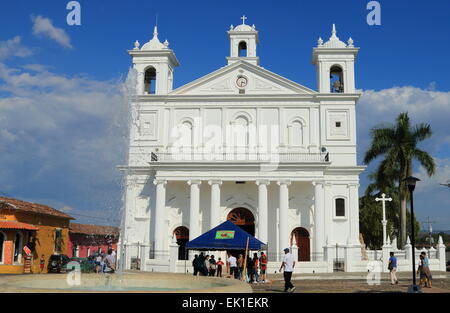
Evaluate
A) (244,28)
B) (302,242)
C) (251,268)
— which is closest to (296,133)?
(302,242)

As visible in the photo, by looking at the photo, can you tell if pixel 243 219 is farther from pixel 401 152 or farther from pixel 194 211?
pixel 401 152

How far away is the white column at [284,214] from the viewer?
33688 mm

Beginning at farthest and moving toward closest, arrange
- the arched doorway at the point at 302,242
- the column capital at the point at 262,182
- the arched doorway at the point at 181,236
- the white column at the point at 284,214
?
the arched doorway at the point at 181,236 < the arched doorway at the point at 302,242 < the column capital at the point at 262,182 < the white column at the point at 284,214

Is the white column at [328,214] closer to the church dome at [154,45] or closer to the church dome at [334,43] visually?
the church dome at [334,43]

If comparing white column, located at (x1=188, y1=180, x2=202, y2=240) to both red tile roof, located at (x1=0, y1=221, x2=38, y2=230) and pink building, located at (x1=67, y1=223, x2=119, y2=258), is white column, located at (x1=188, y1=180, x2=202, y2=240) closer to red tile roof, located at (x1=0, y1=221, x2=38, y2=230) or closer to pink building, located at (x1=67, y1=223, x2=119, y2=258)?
red tile roof, located at (x1=0, y1=221, x2=38, y2=230)

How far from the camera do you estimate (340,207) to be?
1431 inches

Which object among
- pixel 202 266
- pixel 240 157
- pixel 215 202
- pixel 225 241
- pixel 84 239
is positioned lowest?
pixel 202 266

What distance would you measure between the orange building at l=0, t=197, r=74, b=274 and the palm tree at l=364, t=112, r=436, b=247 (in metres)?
24.2

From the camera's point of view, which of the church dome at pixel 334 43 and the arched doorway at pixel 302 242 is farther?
the church dome at pixel 334 43

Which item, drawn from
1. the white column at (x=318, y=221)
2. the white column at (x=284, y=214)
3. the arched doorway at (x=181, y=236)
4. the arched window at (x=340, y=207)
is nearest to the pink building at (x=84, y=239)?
the arched doorway at (x=181, y=236)

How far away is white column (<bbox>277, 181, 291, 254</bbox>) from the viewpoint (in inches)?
1326

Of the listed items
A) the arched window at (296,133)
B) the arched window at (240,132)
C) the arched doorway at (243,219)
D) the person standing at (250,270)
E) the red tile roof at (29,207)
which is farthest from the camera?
the arched window at (296,133)

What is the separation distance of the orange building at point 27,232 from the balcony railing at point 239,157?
8482 millimetres

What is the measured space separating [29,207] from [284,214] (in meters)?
16.9
